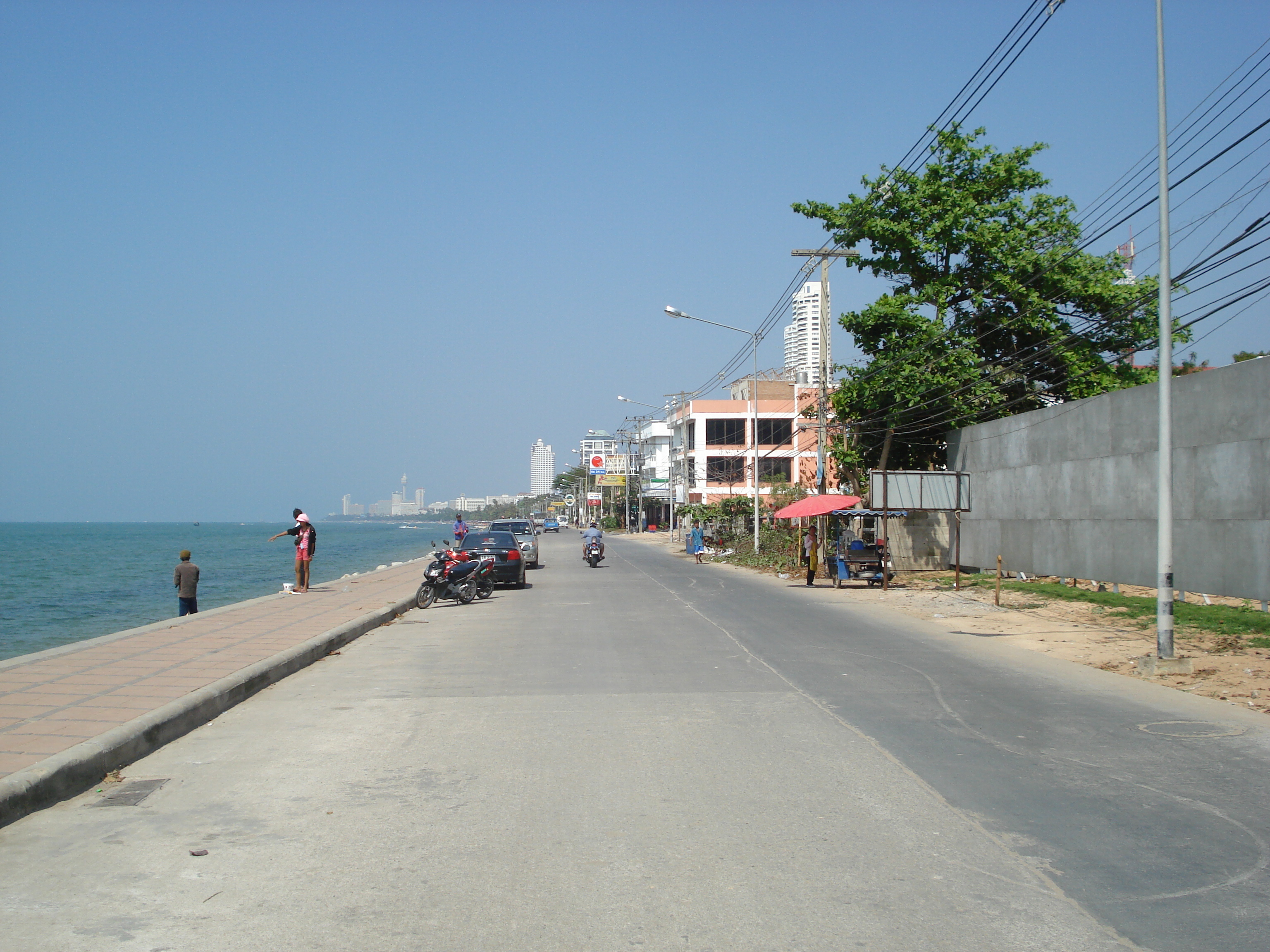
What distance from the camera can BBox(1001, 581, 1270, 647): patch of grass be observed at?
14.3m

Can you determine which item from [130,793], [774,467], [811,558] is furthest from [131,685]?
[774,467]

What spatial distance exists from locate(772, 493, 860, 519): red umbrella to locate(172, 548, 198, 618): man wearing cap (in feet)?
55.7

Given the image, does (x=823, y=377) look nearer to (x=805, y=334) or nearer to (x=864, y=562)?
(x=864, y=562)

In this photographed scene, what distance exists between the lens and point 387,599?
20375 millimetres

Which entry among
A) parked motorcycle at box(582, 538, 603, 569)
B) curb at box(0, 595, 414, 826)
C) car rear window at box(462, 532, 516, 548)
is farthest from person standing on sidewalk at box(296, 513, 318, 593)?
parked motorcycle at box(582, 538, 603, 569)

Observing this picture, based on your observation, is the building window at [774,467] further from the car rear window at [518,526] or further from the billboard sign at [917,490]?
the billboard sign at [917,490]

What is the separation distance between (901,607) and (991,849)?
54.1ft

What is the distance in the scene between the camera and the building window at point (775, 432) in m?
85.4

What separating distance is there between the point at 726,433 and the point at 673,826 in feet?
271

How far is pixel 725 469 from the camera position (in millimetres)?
87688

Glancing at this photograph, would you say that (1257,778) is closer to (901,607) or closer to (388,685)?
(388,685)

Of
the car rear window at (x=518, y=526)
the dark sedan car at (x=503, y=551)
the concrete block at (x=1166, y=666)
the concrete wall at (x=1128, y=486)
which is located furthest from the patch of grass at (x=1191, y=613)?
the car rear window at (x=518, y=526)

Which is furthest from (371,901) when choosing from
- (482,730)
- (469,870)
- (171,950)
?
(482,730)

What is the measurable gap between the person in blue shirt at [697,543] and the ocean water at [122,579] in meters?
14.4
